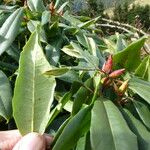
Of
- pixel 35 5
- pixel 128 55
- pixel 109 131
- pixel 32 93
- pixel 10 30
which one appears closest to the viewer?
pixel 109 131

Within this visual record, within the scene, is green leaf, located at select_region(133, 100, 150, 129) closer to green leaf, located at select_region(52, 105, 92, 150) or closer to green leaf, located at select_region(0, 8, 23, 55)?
green leaf, located at select_region(52, 105, 92, 150)

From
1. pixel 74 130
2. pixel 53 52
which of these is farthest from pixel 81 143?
pixel 53 52

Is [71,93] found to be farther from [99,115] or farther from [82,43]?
[82,43]

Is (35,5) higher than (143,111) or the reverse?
higher

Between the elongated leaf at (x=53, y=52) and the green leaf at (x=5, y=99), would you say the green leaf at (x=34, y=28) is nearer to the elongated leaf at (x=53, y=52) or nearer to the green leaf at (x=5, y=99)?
the elongated leaf at (x=53, y=52)

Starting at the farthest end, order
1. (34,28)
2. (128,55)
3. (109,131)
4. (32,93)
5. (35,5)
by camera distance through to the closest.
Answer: (35,5) < (34,28) < (128,55) < (32,93) < (109,131)

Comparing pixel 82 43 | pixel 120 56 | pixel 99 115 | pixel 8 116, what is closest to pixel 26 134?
pixel 8 116

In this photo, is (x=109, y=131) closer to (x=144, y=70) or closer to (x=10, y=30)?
(x=144, y=70)

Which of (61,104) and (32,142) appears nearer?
(32,142)
